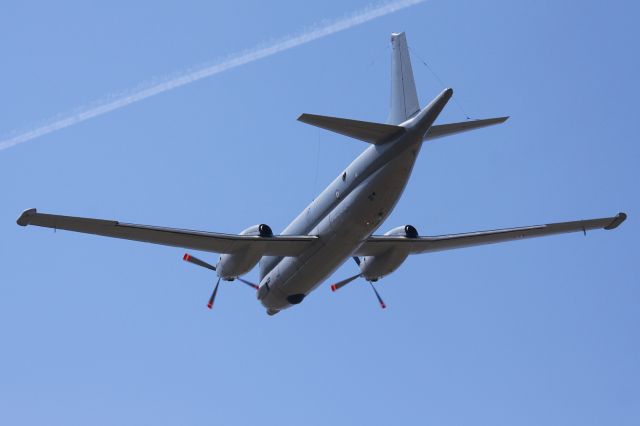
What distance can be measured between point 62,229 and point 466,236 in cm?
1754

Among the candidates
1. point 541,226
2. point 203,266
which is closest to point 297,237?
point 203,266

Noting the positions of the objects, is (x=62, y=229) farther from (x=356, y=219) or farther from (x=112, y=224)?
(x=356, y=219)

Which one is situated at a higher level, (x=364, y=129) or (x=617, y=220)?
(x=617, y=220)

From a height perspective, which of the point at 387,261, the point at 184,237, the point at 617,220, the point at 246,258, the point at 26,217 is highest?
the point at 617,220

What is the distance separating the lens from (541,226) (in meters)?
48.1

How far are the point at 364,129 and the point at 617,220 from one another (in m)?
14.4

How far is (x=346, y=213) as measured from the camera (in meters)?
42.2

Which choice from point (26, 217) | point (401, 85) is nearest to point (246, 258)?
point (26, 217)

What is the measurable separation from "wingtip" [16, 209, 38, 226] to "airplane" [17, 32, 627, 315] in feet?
0.12

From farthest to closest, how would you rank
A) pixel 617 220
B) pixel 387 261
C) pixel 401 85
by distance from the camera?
pixel 617 220, pixel 387 261, pixel 401 85

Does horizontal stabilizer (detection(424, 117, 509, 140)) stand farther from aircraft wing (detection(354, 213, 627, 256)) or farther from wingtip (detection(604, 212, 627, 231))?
wingtip (detection(604, 212, 627, 231))

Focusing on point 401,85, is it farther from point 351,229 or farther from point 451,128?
point 351,229

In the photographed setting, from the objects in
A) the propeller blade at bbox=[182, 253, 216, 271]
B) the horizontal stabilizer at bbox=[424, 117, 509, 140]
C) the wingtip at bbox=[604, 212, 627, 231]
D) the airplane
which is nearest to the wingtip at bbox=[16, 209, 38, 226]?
the airplane

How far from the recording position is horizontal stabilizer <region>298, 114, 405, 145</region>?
131ft
